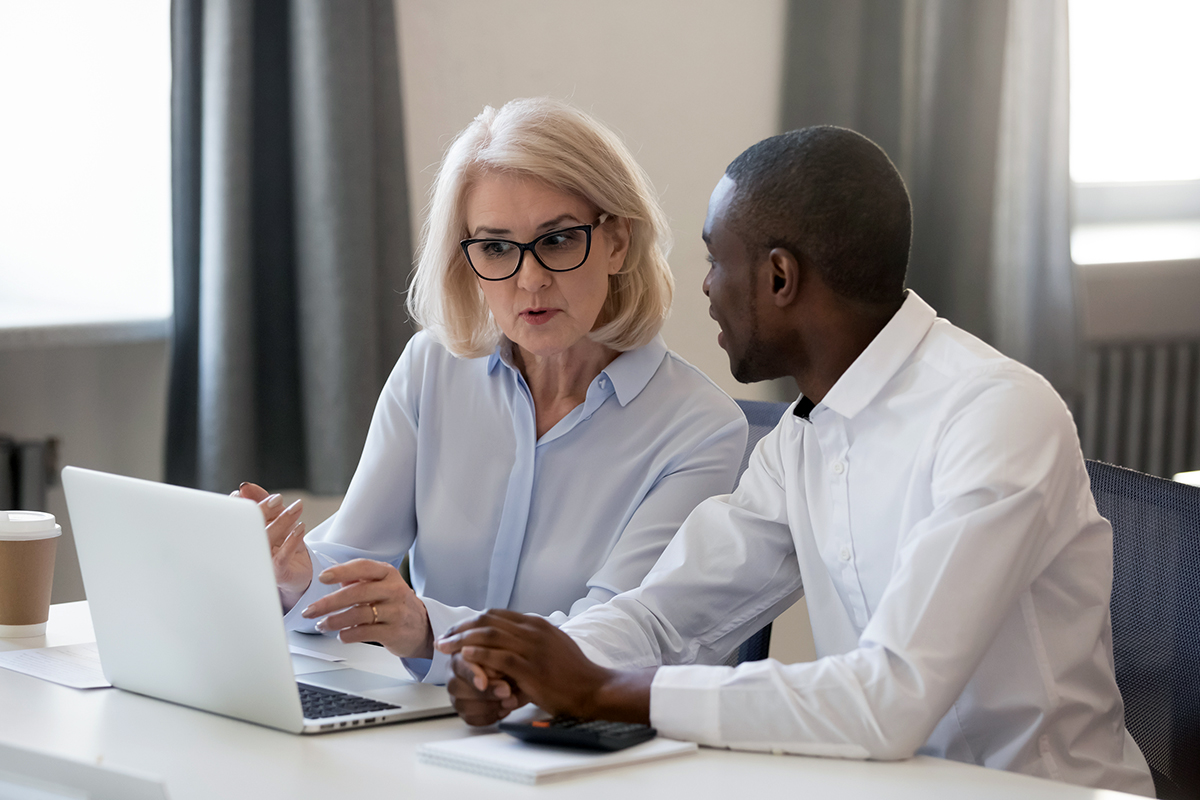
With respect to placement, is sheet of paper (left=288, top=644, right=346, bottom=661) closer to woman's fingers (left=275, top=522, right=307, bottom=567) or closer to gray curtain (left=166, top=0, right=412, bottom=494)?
woman's fingers (left=275, top=522, right=307, bottom=567)

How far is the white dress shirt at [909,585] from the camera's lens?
100cm

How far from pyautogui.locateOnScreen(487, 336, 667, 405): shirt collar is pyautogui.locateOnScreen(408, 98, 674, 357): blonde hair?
0.05ft

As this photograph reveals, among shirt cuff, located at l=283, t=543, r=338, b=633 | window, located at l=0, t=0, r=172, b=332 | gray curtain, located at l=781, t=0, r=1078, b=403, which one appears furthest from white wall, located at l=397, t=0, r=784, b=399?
shirt cuff, located at l=283, t=543, r=338, b=633

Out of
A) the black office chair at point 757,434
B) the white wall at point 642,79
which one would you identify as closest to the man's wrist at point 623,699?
the black office chair at point 757,434

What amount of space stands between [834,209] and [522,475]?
621 mm

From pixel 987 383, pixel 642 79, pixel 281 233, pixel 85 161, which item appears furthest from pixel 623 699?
pixel 642 79

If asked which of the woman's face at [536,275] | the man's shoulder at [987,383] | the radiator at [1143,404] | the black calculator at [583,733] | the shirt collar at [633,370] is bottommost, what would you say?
the radiator at [1143,404]

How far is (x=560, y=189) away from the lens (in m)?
1.58

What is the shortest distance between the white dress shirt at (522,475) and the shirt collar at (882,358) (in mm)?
374

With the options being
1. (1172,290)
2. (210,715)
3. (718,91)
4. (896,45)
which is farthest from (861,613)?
(1172,290)

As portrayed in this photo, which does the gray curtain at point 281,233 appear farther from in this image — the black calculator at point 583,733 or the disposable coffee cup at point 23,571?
the black calculator at point 583,733

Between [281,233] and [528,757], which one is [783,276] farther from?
[281,233]

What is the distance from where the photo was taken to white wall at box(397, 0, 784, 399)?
2.78 meters

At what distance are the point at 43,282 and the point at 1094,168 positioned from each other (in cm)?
312
